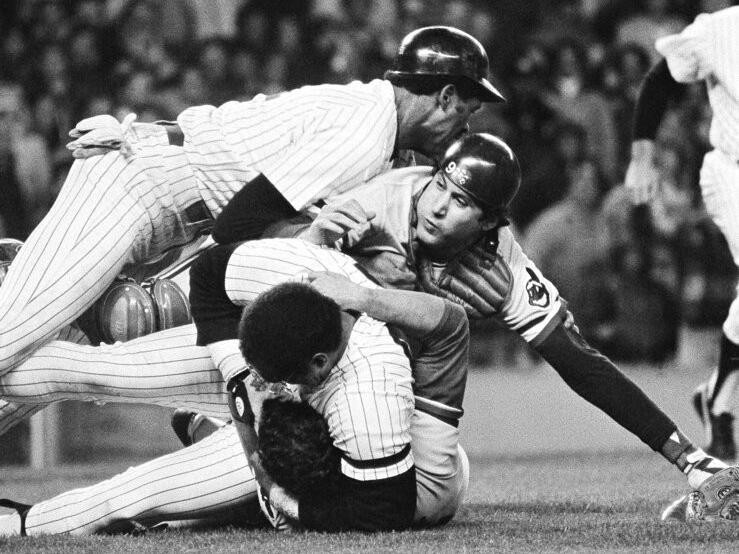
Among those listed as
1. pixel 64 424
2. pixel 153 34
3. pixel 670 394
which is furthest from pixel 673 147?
pixel 64 424

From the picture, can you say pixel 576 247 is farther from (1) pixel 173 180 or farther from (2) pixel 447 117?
(1) pixel 173 180

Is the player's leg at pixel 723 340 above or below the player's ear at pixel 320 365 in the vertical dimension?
below

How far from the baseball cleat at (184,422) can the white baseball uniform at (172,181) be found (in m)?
0.52

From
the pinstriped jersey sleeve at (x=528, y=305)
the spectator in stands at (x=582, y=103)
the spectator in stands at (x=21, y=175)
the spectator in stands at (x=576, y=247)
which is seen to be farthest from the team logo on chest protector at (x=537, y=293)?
the spectator in stands at (x=582, y=103)

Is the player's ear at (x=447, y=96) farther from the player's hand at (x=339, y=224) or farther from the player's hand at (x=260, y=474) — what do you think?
the player's hand at (x=260, y=474)

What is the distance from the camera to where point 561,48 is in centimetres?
890

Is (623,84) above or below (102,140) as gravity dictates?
below

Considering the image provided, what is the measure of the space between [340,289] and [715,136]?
241 cm

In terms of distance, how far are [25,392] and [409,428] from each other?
132cm

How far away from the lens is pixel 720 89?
16.0 ft

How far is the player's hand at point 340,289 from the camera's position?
3.05m

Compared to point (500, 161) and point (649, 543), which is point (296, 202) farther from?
point (649, 543)

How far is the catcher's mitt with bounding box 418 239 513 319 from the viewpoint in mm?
3617

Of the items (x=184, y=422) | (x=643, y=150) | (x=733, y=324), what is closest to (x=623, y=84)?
(x=643, y=150)
